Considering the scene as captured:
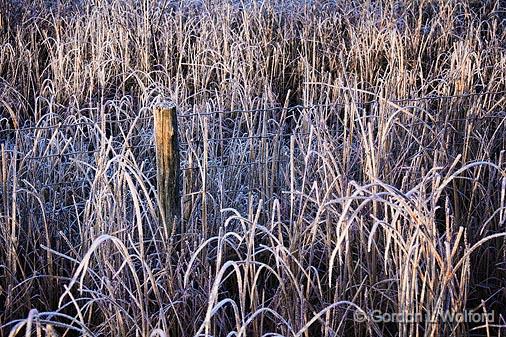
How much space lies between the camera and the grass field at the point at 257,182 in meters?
1.83

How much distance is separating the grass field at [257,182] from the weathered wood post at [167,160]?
55 millimetres

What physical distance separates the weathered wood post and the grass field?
5 centimetres

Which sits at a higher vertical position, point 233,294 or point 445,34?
point 445,34

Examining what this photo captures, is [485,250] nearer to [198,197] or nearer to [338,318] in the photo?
[338,318]

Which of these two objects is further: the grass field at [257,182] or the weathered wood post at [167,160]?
the weathered wood post at [167,160]

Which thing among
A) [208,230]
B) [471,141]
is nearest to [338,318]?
[208,230]

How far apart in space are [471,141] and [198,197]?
1283 mm

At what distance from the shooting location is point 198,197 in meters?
2.44

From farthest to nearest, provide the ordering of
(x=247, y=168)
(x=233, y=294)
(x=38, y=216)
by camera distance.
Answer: (x=247, y=168) → (x=38, y=216) → (x=233, y=294)

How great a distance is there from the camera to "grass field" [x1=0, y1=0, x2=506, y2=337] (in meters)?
1.83

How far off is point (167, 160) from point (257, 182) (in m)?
0.61

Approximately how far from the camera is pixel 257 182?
2.79 m

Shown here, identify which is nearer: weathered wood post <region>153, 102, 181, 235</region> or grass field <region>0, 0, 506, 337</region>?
grass field <region>0, 0, 506, 337</region>

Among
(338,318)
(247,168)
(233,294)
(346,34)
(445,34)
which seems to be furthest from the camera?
(346,34)
